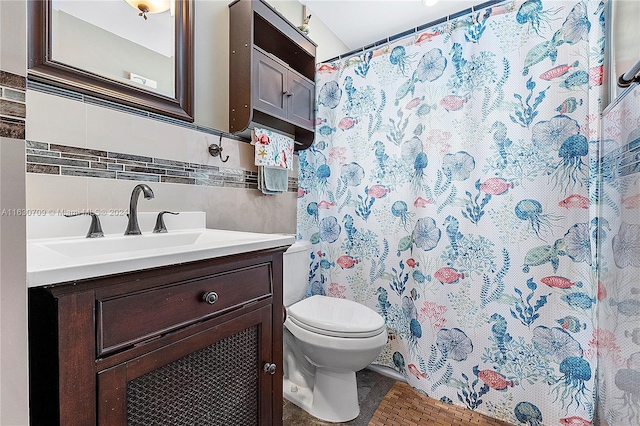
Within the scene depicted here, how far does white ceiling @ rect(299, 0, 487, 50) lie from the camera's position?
1964 mm

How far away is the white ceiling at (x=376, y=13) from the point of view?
1.96 m

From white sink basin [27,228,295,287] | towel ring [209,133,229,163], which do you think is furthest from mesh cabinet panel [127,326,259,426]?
towel ring [209,133,229,163]

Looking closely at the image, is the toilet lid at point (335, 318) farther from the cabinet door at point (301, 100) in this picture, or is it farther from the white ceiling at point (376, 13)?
the white ceiling at point (376, 13)

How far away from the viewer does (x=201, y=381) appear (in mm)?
744

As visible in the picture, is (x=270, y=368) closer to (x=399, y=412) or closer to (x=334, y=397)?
(x=334, y=397)

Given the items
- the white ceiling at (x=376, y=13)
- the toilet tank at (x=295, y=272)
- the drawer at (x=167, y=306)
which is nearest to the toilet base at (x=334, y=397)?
the toilet tank at (x=295, y=272)

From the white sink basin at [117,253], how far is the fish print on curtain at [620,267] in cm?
112

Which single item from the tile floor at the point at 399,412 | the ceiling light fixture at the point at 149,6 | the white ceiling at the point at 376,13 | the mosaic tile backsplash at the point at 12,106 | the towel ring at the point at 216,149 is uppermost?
the white ceiling at the point at 376,13

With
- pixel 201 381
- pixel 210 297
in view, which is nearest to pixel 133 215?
pixel 210 297

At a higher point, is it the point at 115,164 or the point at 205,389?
the point at 115,164

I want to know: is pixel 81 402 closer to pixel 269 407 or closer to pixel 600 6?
pixel 269 407

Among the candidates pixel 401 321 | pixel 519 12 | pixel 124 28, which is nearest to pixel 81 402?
pixel 124 28

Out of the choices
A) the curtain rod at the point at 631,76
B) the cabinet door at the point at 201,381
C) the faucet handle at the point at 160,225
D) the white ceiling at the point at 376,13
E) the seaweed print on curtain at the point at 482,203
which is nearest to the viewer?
the cabinet door at the point at 201,381

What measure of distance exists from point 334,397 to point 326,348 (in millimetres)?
300
